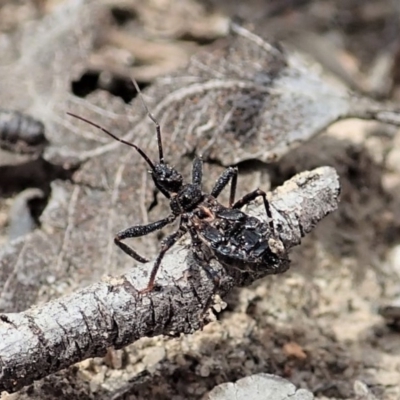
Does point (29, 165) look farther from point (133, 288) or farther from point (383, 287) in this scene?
point (383, 287)

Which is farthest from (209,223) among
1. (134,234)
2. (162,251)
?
(162,251)

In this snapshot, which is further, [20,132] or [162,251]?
[20,132]

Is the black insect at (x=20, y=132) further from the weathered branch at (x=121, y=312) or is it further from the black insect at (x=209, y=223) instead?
the weathered branch at (x=121, y=312)

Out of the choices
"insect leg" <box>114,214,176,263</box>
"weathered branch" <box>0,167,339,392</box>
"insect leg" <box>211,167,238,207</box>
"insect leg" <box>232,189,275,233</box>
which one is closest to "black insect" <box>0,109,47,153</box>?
"insect leg" <box>114,214,176,263</box>

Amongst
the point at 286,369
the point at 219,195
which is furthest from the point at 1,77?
the point at 286,369

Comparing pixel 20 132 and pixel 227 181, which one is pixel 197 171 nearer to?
pixel 227 181
